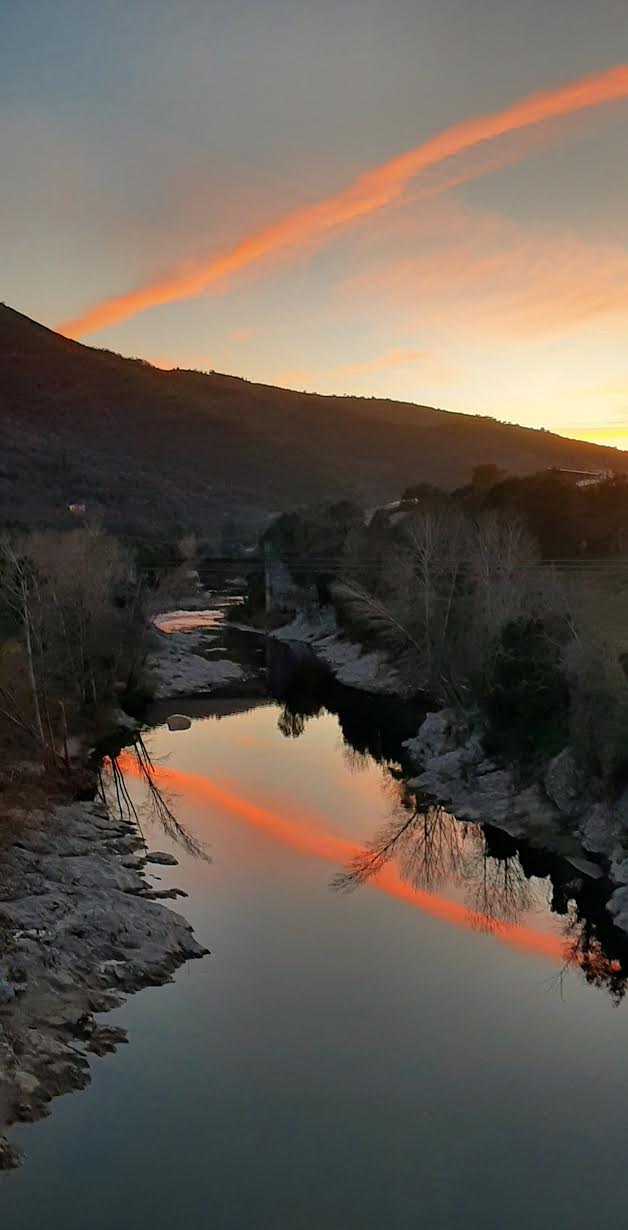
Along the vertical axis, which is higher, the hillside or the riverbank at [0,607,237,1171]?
the hillside

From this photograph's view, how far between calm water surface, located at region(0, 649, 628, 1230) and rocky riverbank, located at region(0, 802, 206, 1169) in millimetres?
412

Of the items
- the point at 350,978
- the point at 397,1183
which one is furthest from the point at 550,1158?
the point at 350,978

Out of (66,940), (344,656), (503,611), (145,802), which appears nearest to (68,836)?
(145,802)

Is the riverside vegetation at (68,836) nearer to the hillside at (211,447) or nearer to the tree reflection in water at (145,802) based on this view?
the tree reflection in water at (145,802)

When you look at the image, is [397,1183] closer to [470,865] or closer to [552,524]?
[470,865]

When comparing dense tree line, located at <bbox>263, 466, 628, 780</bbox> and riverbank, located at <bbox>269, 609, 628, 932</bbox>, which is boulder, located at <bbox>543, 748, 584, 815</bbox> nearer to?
riverbank, located at <bbox>269, 609, 628, 932</bbox>

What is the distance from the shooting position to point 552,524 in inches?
1656

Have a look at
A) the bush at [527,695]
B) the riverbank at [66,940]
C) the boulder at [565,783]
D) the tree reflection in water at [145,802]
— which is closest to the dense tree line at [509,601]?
the bush at [527,695]

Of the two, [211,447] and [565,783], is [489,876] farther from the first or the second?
[211,447]

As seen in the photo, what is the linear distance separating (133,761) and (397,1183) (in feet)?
62.8

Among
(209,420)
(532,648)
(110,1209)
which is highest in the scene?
(209,420)

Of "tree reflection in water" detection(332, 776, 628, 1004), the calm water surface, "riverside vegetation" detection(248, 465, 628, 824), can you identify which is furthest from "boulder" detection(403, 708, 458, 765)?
the calm water surface

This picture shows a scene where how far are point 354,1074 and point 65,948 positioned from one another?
501cm

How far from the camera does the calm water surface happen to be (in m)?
9.94
